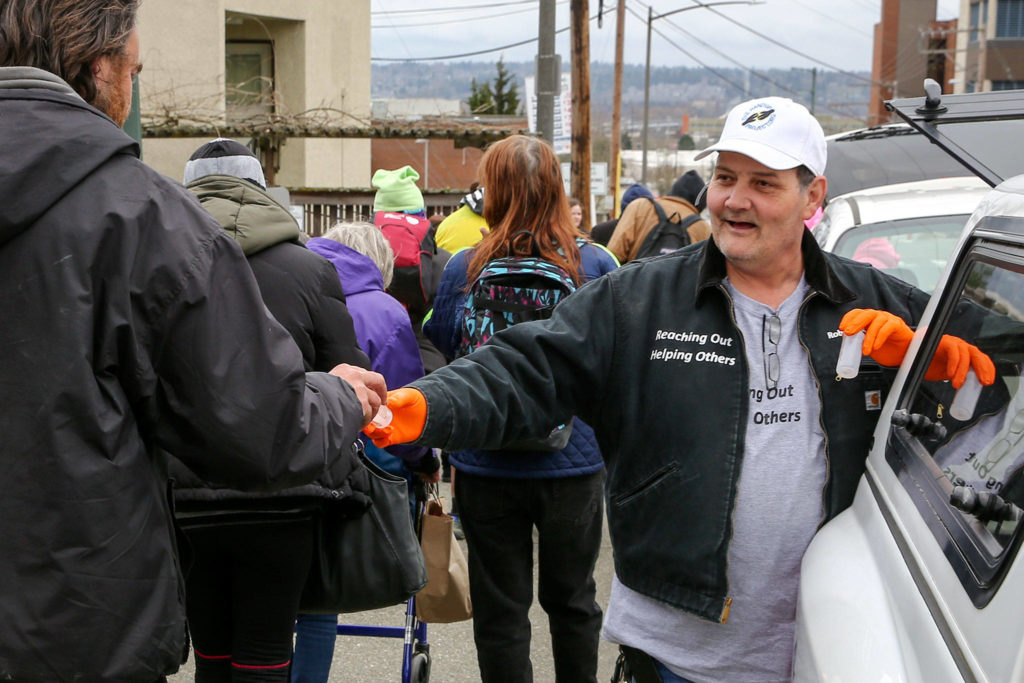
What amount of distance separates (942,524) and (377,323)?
262 cm

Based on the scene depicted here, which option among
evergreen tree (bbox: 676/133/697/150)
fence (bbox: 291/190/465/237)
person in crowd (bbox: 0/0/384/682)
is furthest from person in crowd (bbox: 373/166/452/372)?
evergreen tree (bbox: 676/133/697/150)

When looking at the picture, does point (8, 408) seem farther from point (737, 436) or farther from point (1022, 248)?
point (1022, 248)

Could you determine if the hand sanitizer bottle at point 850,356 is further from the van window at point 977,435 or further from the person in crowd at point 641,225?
the person in crowd at point 641,225

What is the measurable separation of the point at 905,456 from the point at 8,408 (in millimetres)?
1657

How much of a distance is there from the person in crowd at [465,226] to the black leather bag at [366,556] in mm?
3220

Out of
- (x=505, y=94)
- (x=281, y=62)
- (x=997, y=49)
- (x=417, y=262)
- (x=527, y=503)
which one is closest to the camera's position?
(x=527, y=503)

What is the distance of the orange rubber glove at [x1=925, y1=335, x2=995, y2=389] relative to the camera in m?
2.19

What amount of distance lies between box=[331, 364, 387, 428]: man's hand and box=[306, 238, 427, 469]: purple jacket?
1530 millimetres

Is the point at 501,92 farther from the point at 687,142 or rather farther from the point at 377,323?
the point at 377,323

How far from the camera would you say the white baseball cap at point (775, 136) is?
271cm

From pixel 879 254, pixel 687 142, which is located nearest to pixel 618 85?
pixel 879 254

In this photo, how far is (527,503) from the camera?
157 inches

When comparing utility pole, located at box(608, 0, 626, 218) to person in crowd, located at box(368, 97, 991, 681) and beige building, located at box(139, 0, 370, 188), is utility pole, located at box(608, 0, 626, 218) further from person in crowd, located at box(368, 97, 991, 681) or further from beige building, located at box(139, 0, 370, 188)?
person in crowd, located at box(368, 97, 991, 681)

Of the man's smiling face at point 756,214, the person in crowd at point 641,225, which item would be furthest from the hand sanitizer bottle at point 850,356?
the person in crowd at point 641,225
